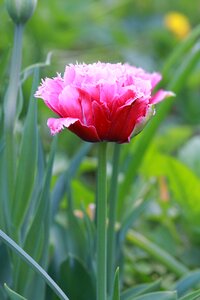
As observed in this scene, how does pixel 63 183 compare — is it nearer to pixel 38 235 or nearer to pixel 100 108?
pixel 38 235

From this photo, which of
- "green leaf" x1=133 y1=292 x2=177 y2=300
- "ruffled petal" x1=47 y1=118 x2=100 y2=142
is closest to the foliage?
"green leaf" x1=133 y1=292 x2=177 y2=300

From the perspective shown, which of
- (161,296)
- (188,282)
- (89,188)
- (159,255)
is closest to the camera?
(161,296)

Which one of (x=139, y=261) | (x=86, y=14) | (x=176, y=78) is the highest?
(x=86, y=14)

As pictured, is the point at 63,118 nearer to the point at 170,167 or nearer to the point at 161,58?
the point at 170,167

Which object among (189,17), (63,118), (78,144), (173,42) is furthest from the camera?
(189,17)

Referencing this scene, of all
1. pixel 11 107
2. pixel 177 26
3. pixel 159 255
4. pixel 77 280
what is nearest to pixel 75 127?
pixel 11 107

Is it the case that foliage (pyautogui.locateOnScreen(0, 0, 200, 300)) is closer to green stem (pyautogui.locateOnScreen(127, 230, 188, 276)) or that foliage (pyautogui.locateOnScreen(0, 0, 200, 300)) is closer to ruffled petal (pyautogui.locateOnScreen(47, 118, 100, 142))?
green stem (pyautogui.locateOnScreen(127, 230, 188, 276))

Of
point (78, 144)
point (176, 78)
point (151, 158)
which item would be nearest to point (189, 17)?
point (78, 144)
